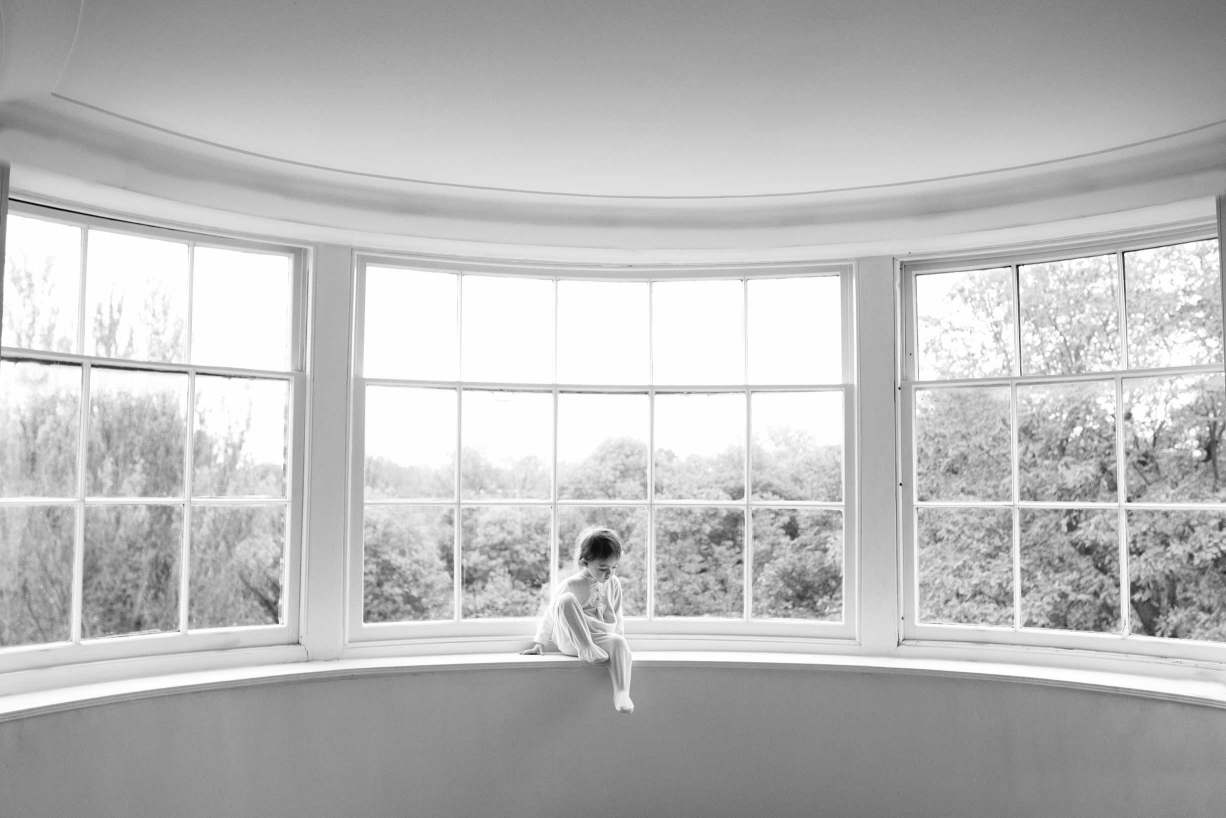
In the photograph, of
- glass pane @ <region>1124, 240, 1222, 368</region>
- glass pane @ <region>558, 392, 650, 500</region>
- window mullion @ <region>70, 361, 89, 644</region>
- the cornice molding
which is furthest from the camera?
glass pane @ <region>558, 392, 650, 500</region>

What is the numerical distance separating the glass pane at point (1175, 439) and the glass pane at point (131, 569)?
3.34 meters

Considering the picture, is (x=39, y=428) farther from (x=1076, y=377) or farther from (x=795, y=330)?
(x=1076, y=377)

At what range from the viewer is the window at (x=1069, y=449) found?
3.39 metres

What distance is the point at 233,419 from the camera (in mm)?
3533

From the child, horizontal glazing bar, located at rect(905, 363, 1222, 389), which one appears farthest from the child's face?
horizontal glazing bar, located at rect(905, 363, 1222, 389)

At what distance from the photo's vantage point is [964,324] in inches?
151

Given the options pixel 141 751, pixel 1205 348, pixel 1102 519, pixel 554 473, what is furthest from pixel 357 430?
pixel 1205 348

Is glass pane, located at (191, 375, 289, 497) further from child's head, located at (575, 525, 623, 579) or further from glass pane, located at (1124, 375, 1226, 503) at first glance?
glass pane, located at (1124, 375, 1226, 503)

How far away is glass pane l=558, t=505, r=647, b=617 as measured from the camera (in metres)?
3.97

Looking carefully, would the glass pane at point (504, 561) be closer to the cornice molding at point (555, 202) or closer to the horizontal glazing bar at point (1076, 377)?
the cornice molding at point (555, 202)

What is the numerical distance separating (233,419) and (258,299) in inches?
18.0

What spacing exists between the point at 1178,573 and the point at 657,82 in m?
2.47

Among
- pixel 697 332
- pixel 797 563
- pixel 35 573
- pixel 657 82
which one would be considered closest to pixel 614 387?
pixel 697 332

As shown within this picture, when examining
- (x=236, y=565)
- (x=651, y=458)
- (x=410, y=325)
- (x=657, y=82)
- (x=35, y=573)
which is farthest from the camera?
(x=651, y=458)
